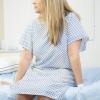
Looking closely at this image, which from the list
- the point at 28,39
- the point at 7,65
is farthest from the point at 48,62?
the point at 7,65

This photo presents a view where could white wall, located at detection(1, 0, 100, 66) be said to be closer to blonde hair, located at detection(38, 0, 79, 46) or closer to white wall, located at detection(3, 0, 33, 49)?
white wall, located at detection(3, 0, 33, 49)

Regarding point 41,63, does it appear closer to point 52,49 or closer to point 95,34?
point 52,49

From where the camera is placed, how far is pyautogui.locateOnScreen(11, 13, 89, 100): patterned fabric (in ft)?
5.11

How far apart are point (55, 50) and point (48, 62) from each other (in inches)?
3.4

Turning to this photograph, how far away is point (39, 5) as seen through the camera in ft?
5.71

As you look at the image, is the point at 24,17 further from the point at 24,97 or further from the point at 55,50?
the point at 24,97

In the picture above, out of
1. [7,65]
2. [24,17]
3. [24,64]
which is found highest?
[24,17]

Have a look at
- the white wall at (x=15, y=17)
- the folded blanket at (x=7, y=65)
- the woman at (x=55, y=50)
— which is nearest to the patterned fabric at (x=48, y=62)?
the woman at (x=55, y=50)

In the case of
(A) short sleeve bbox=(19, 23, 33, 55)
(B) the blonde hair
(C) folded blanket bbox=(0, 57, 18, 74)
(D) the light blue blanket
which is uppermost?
(B) the blonde hair

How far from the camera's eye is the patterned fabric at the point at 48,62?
→ 1.56 metres

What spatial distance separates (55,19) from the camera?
1.65 meters

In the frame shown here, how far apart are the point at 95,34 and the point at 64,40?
5.24 ft

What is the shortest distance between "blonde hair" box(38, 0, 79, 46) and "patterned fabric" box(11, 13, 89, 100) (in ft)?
0.10

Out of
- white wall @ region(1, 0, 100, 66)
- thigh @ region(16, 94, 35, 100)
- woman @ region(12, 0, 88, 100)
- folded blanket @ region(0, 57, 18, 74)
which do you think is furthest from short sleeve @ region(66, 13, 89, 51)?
white wall @ region(1, 0, 100, 66)
